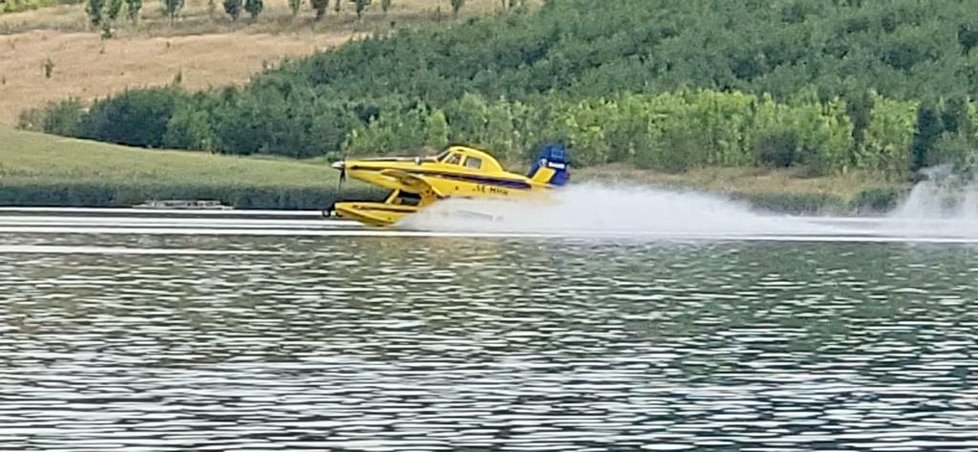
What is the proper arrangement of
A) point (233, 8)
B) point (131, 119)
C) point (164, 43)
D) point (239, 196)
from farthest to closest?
point (233, 8), point (164, 43), point (131, 119), point (239, 196)

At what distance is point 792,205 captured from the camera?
7288 centimetres

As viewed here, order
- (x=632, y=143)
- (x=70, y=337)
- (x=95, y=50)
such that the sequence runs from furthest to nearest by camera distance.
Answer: (x=95, y=50) < (x=632, y=143) < (x=70, y=337)

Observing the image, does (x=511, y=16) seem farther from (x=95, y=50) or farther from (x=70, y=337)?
(x=70, y=337)

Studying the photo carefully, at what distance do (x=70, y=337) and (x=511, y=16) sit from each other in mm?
90417

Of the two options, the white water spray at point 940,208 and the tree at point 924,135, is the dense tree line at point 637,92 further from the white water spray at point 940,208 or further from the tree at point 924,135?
the white water spray at point 940,208

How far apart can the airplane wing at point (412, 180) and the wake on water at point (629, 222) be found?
2.22ft

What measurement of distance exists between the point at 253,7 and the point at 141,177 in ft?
117

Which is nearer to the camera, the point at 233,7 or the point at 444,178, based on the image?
the point at 444,178

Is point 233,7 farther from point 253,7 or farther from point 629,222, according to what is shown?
point 629,222

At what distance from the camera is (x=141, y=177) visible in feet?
274

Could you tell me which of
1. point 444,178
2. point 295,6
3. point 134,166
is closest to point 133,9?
point 295,6

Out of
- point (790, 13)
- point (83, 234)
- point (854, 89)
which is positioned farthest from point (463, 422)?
point (790, 13)

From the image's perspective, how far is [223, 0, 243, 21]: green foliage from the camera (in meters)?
118

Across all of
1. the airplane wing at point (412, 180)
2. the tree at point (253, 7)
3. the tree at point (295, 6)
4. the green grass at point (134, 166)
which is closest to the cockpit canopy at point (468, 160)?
the airplane wing at point (412, 180)
